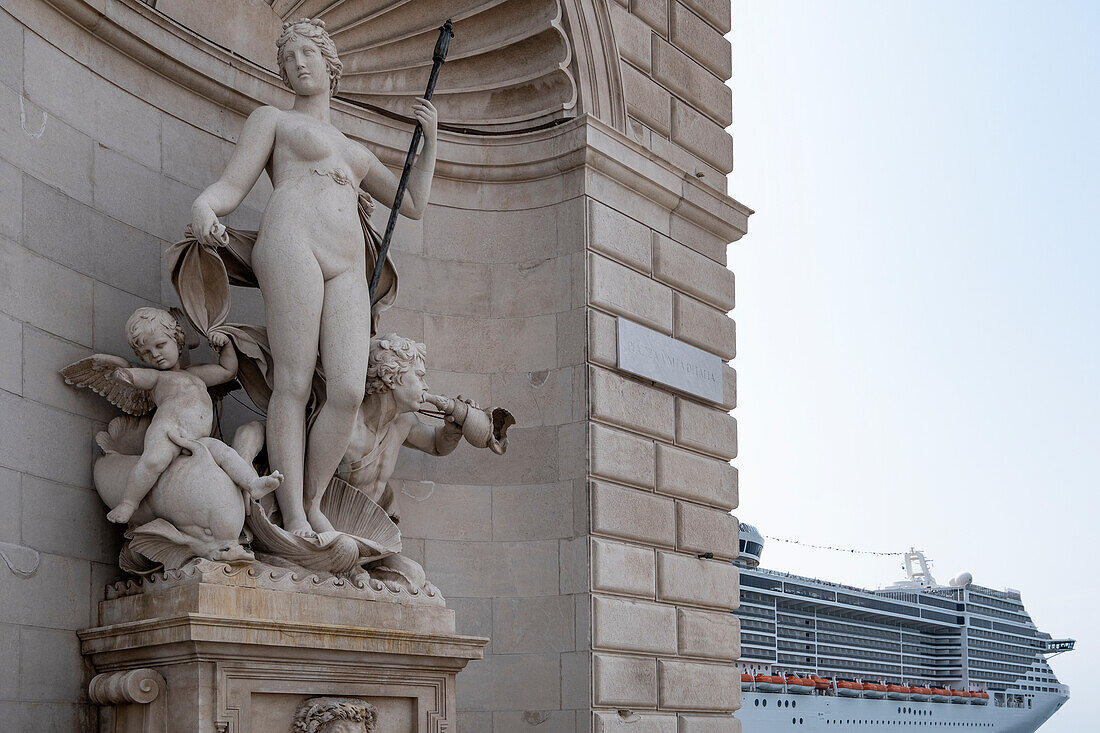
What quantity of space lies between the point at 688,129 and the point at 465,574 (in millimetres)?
3798

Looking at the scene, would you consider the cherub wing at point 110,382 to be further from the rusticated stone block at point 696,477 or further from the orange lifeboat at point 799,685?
the orange lifeboat at point 799,685

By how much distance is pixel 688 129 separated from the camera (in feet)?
33.9

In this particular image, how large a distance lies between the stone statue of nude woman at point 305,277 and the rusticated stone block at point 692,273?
297 cm

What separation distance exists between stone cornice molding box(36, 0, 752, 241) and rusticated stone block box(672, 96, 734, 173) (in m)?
0.36

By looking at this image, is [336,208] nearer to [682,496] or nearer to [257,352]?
[257,352]

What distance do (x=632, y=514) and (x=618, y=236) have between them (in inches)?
74.4

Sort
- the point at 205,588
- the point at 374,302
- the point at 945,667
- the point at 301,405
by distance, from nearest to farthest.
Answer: the point at 205,588 → the point at 301,405 → the point at 374,302 → the point at 945,667

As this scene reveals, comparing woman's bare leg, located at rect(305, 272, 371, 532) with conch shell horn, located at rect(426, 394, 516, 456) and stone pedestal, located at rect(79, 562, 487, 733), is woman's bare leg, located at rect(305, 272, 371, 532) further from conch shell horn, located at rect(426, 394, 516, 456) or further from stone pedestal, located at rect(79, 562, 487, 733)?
conch shell horn, located at rect(426, 394, 516, 456)

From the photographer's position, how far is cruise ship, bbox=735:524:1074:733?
4588cm

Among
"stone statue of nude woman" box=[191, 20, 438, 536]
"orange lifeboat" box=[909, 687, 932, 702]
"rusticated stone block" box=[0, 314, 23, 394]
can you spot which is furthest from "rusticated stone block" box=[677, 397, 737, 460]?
"orange lifeboat" box=[909, 687, 932, 702]

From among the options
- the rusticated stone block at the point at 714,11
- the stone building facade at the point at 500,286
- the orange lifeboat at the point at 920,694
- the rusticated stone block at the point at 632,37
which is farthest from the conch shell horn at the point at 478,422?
the orange lifeboat at the point at 920,694

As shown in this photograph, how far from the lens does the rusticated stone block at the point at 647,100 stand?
384 inches

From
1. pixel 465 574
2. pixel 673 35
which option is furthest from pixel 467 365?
pixel 673 35

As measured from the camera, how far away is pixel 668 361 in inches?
376
